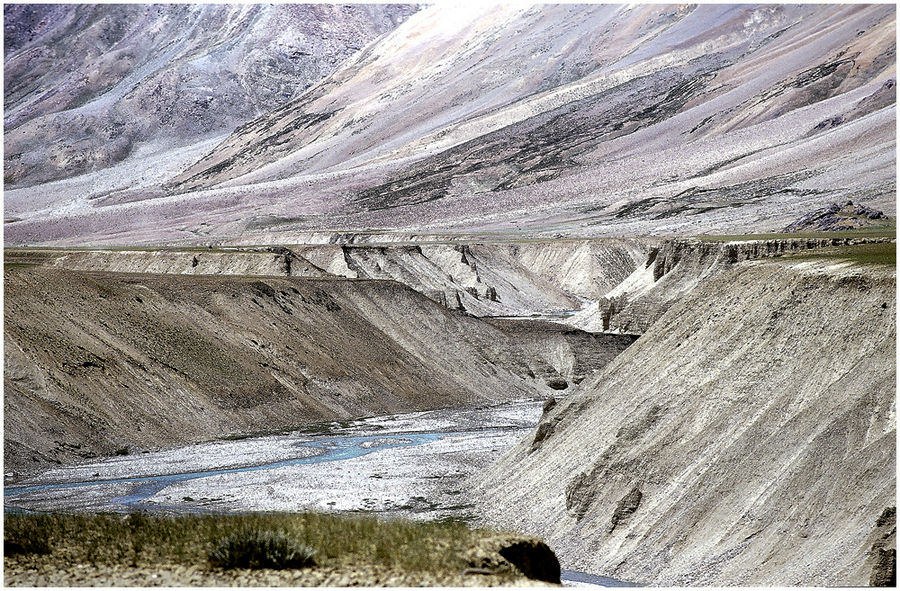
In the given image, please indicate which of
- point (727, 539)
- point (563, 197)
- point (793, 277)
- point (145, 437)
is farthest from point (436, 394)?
point (563, 197)

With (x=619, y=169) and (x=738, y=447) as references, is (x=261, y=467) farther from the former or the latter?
(x=619, y=169)

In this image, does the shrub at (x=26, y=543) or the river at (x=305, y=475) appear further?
the river at (x=305, y=475)

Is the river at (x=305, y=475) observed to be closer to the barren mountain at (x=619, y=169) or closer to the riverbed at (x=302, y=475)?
the riverbed at (x=302, y=475)

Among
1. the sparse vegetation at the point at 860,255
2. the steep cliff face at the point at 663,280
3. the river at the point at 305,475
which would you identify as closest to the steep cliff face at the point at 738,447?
the sparse vegetation at the point at 860,255

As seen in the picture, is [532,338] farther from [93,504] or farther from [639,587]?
[639,587]

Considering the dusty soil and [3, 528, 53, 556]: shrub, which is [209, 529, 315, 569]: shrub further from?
[3, 528, 53, 556]: shrub
